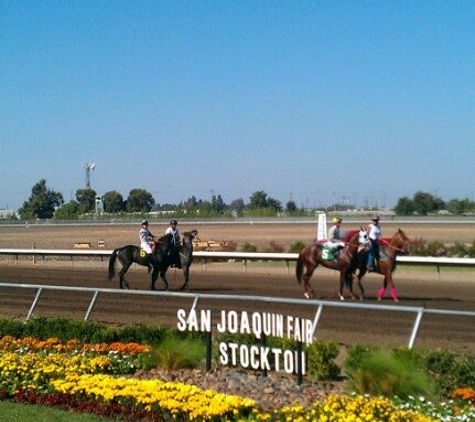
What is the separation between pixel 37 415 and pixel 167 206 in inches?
4453

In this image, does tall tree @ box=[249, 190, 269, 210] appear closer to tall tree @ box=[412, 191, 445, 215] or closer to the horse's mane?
tall tree @ box=[412, 191, 445, 215]

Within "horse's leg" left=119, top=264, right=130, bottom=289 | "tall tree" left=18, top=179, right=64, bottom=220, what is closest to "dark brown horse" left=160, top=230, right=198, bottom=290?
"horse's leg" left=119, top=264, right=130, bottom=289

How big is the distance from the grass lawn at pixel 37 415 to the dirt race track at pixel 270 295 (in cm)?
411

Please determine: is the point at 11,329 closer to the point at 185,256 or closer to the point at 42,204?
the point at 185,256

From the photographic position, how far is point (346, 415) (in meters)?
8.57

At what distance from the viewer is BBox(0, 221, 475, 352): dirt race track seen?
53.1 ft

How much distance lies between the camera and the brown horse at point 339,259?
2239cm

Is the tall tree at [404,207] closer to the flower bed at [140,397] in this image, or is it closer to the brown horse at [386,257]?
the brown horse at [386,257]

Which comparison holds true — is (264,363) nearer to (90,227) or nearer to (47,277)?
(47,277)

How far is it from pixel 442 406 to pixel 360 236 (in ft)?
42.9

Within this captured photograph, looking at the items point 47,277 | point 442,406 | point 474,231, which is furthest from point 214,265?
point 442,406

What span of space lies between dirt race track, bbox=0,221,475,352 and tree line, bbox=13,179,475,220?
3958 centimetres

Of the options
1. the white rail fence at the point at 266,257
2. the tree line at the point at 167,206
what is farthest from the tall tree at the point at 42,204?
the white rail fence at the point at 266,257

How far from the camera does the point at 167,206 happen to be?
123 m
